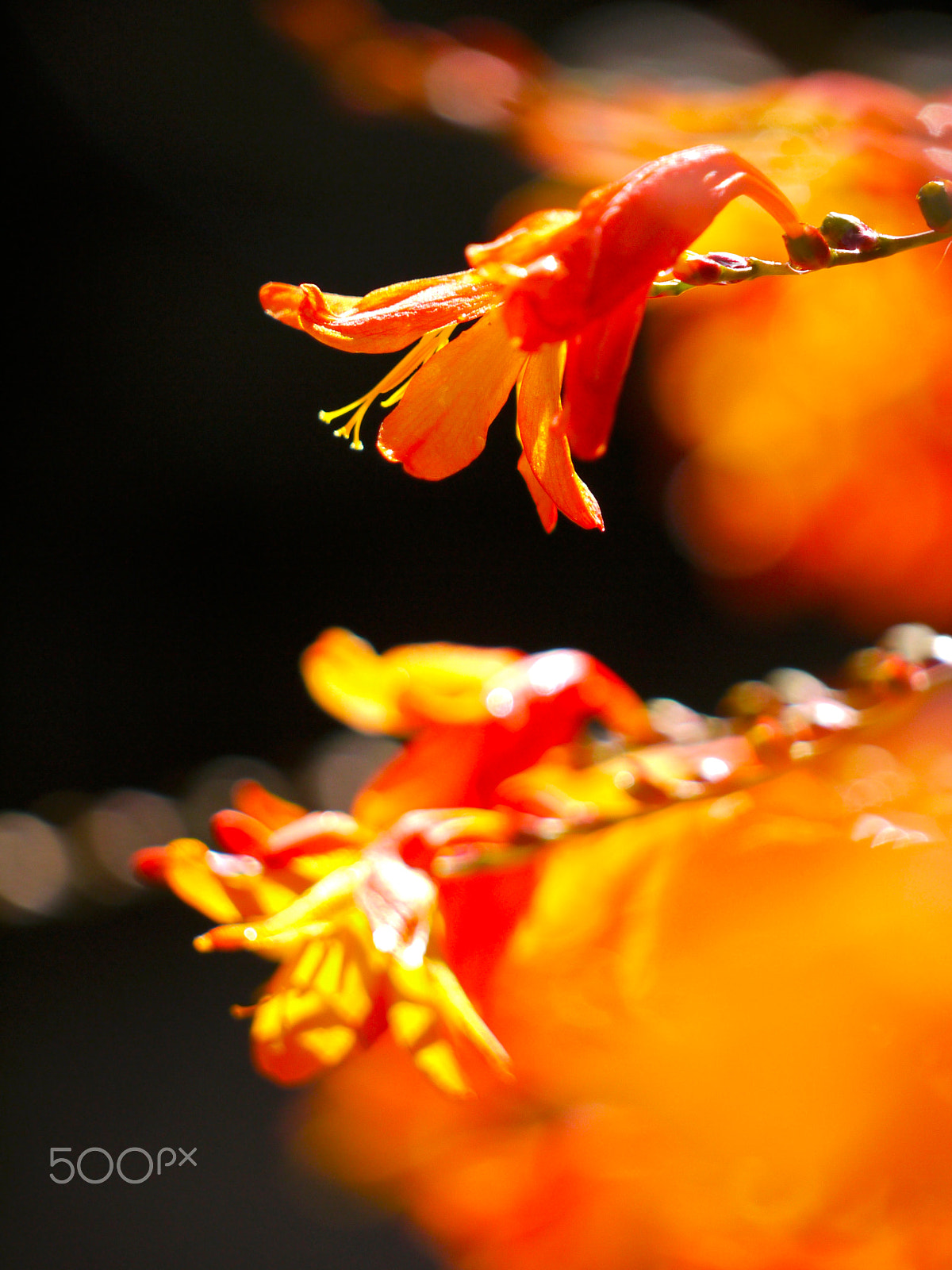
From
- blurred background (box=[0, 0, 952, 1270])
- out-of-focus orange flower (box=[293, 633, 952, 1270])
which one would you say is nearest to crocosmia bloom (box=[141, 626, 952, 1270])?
out-of-focus orange flower (box=[293, 633, 952, 1270])

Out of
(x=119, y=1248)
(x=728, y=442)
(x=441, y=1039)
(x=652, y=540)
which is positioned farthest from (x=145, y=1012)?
(x=441, y=1039)

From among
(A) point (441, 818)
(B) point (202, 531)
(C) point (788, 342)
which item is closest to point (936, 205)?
(A) point (441, 818)

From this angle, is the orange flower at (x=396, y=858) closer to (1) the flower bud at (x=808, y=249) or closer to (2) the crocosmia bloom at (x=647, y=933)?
(2) the crocosmia bloom at (x=647, y=933)

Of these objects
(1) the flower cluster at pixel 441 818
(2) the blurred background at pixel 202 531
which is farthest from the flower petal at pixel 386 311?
(2) the blurred background at pixel 202 531

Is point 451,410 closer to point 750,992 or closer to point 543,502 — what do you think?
point 543,502

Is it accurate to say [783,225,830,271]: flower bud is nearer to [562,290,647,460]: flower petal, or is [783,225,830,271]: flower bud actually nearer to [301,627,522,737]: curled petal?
[562,290,647,460]: flower petal

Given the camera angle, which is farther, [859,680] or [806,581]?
[806,581]

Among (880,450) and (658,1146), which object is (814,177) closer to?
(880,450)
